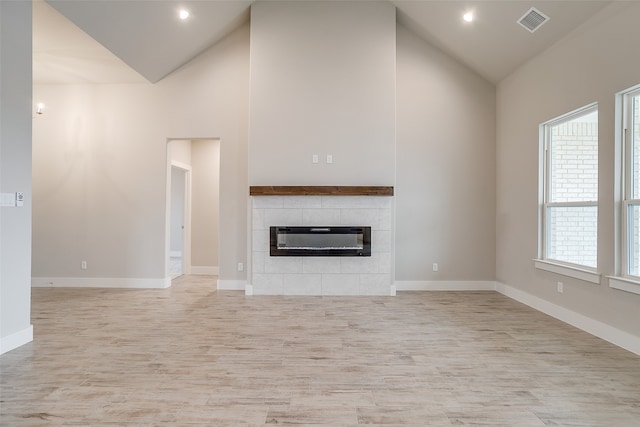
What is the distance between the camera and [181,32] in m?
4.92

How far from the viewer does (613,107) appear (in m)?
3.35

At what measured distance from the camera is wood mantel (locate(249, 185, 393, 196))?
5160 millimetres

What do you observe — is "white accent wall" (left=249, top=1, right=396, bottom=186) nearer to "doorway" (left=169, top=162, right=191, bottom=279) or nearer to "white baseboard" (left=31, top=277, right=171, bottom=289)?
"doorway" (left=169, top=162, right=191, bottom=279)

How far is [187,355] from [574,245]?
3.94 metres

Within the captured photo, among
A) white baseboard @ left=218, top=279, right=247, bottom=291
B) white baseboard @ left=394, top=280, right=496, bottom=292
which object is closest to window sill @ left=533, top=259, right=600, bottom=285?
white baseboard @ left=394, top=280, right=496, bottom=292

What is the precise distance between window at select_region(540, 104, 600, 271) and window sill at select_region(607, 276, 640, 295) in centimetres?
34

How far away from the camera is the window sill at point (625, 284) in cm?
308

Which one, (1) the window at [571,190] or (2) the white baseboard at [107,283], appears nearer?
(1) the window at [571,190]

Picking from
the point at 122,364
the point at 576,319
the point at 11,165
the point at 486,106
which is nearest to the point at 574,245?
the point at 576,319

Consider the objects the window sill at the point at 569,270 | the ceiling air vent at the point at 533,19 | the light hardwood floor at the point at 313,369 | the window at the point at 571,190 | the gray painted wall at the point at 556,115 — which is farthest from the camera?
the ceiling air vent at the point at 533,19

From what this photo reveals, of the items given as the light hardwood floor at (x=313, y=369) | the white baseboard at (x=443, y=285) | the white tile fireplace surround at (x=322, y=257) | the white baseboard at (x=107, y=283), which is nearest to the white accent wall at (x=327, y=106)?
the white tile fireplace surround at (x=322, y=257)

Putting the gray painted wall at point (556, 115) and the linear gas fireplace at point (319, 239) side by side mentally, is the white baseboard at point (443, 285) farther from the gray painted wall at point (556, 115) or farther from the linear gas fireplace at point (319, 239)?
the linear gas fireplace at point (319, 239)

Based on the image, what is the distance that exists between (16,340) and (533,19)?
5770mm

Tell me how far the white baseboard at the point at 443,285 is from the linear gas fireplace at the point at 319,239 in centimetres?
92
